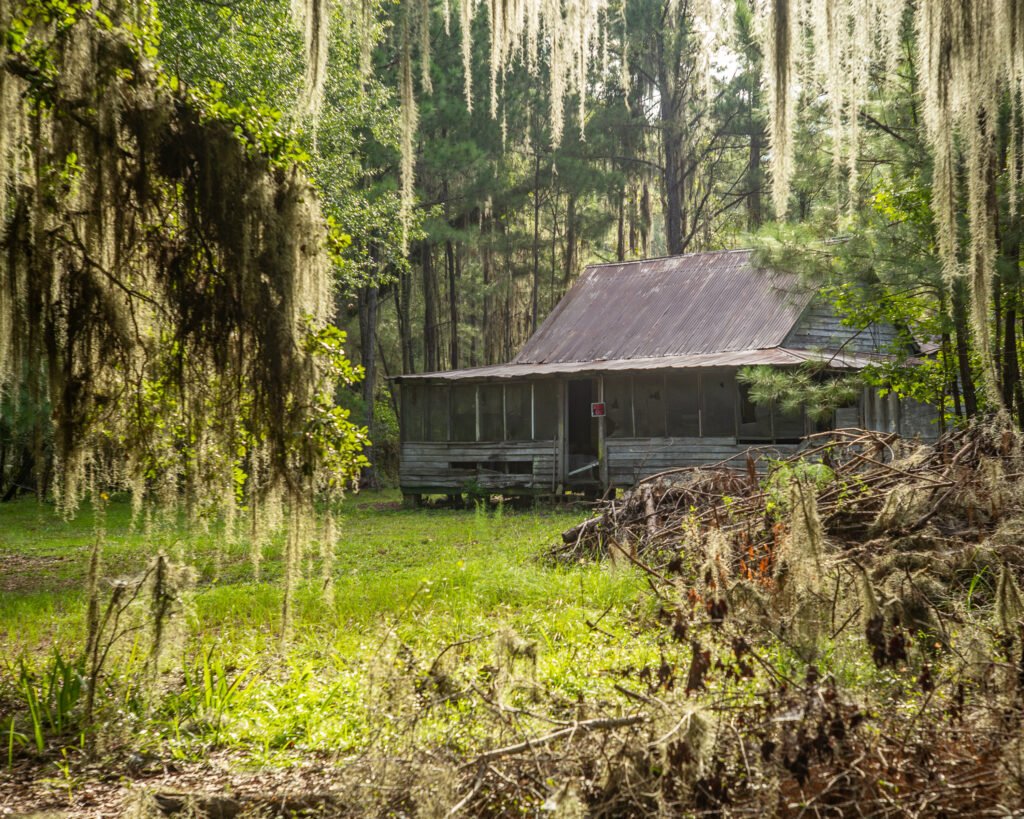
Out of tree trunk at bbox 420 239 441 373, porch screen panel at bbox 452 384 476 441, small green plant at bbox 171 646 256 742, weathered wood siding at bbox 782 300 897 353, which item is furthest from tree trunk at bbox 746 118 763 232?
small green plant at bbox 171 646 256 742

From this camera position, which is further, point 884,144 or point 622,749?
point 884,144

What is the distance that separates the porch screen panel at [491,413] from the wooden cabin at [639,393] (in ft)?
0.08

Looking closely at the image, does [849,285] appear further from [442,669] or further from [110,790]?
[110,790]

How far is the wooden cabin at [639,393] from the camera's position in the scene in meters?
18.7

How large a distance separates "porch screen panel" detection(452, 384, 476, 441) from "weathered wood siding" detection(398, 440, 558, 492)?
31 cm

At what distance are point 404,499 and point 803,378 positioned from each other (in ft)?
39.4

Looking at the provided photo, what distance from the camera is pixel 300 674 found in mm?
5609

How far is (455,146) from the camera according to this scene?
25953 mm

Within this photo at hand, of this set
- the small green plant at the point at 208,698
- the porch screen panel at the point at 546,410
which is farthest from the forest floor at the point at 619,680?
the porch screen panel at the point at 546,410

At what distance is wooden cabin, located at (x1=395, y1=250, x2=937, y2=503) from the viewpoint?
18.7 meters

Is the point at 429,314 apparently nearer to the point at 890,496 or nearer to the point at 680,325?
the point at 680,325

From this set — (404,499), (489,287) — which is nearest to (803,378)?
(404,499)

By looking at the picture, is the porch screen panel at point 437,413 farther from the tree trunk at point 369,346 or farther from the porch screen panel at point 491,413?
the tree trunk at point 369,346

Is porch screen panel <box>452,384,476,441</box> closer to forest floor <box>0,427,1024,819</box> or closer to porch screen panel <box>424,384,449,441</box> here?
porch screen panel <box>424,384,449,441</box>
